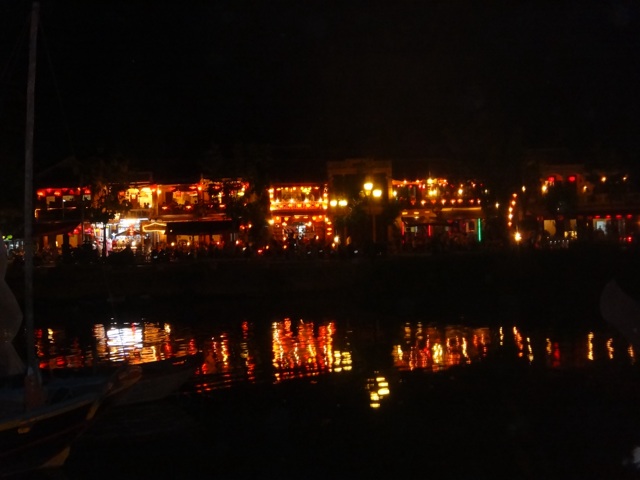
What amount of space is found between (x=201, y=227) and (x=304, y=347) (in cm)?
2517

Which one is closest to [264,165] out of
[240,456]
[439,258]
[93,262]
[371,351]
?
A: [93,262]

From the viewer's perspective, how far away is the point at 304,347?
84.2ft

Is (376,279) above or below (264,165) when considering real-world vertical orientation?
below

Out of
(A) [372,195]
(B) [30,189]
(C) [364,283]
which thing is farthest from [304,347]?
(A) [372,195]

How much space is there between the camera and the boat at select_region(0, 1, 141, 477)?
12.1 meters

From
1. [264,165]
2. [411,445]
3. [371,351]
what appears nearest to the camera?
[411,445]

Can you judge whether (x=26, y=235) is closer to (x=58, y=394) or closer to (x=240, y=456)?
(x=58, y=394)

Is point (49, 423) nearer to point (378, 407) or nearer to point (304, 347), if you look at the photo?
point (378, 407)

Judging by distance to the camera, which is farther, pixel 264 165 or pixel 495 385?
pixel 264 165

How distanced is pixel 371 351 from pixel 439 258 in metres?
15.0

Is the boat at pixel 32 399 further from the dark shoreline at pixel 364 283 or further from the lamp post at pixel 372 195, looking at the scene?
the lamp post at pixel 372 195

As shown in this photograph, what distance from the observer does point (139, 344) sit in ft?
91.5

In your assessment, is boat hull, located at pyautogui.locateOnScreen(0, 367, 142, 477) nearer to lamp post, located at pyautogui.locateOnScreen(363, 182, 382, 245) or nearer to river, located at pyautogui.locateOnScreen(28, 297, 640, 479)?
river, located at pyautogui.locateOnScreen(28, 297, 640, 479)

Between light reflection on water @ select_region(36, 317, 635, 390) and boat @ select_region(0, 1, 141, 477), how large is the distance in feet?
16.5
